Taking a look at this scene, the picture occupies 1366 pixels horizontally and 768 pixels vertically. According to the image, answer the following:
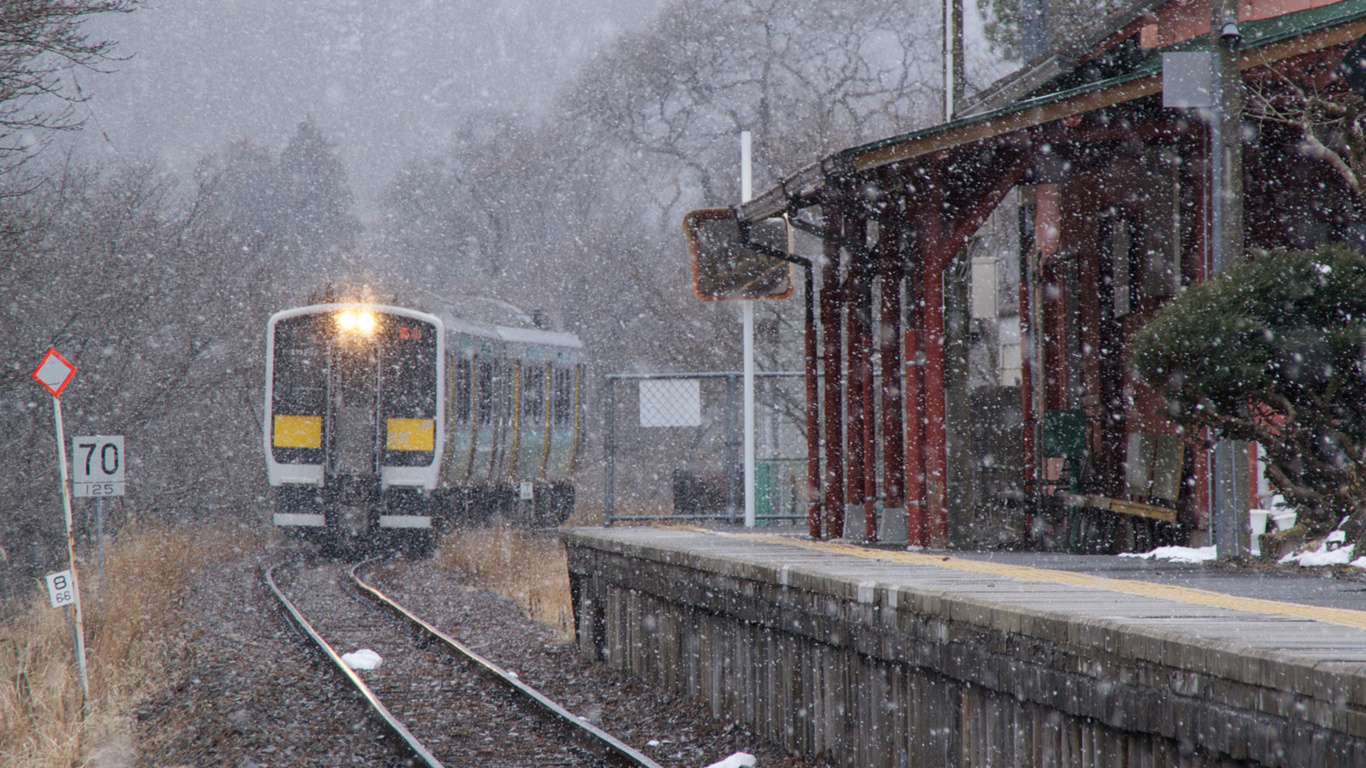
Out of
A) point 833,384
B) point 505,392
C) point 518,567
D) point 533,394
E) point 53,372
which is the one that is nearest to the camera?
point 833,384

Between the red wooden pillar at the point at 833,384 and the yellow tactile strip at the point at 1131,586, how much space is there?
186cm

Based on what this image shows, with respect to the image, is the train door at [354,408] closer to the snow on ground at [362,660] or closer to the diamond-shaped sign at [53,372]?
the diamond-shaped sign at [53,372]

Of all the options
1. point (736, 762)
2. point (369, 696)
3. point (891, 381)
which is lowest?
point (369, 696)

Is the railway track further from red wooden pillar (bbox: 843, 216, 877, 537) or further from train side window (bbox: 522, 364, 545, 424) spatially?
train side window (bbox: 522, 364, 545, 424)

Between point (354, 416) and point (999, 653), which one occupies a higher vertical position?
point (354, 416)

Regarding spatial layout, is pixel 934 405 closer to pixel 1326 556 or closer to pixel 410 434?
pixel 1326 556

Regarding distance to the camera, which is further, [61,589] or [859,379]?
[859,379]

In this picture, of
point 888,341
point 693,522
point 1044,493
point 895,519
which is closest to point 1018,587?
point 895,519

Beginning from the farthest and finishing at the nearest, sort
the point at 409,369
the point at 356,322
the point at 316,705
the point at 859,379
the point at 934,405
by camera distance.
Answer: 1. the point at 409,369
2. the point at 356,322
3. the point at 859,379
4. the point at 934,405
5. the point at 316,705

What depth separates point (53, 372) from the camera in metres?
11.0

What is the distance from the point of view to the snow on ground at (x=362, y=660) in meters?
9.95

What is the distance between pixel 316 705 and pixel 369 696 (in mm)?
490

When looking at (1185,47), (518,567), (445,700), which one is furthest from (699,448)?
(445,700)

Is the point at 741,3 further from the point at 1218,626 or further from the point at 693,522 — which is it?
the point at 1218,626
